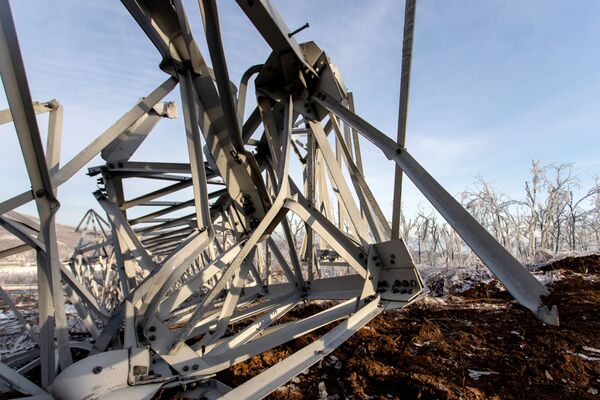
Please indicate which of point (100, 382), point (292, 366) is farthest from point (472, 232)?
point (100, 382)

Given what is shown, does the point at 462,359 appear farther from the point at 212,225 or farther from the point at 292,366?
the point at 212,225

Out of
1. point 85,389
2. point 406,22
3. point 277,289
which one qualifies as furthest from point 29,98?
point 277,289

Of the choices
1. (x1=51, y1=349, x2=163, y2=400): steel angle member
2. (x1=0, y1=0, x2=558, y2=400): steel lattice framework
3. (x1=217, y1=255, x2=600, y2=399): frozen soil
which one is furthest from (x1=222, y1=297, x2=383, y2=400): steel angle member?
(x1=217, y1=255, x2=600, y2=399): frozen soil

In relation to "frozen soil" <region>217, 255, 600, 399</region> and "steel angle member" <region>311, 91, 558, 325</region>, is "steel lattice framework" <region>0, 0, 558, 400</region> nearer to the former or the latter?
"steel angle member" <region>311, 91, 558, 325</region>

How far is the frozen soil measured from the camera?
3271mm

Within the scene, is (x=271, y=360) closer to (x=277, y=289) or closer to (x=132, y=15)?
(x=277, y=289)

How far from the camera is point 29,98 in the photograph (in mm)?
2146

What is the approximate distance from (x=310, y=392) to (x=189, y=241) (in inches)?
78.0

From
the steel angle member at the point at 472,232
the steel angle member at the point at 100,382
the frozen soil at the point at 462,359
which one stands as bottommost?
the frozen soil at the point at 462,359

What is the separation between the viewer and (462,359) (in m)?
4.04

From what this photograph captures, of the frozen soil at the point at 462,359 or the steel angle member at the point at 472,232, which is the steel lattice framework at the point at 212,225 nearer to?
the steel angle member at the point at 472,232

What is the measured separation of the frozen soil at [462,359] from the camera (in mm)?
3271

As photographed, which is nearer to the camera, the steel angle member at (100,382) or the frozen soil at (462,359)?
the steel angle member at (100,382)

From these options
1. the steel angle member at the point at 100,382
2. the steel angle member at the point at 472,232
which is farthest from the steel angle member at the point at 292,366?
the steel angle member at the point at 472,232
